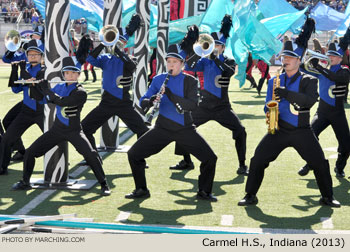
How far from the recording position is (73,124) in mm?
9344

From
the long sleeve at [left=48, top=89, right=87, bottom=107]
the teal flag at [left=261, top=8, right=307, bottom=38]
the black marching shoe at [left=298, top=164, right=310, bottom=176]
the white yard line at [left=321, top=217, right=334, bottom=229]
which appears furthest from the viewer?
the teal flag at [left=261, top=8, right=307, bottom=38]

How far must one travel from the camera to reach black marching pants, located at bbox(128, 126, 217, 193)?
29.4ft

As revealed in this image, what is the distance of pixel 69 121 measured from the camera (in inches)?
367

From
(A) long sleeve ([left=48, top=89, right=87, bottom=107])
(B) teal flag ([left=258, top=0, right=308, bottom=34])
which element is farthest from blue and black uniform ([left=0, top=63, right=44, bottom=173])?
(B) teal flag ([left=258, top=0, right=308, bottom=34])

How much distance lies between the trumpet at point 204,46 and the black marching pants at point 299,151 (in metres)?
1.60

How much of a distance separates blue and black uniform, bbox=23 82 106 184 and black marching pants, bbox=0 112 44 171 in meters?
1.19

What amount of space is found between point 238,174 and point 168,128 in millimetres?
2336

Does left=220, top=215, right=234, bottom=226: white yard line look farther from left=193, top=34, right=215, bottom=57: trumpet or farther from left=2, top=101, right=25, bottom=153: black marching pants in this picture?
left=2, top=101, right=25, bottom=153: black marching pants

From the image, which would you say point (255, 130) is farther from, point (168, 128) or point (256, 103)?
point (168, 128)

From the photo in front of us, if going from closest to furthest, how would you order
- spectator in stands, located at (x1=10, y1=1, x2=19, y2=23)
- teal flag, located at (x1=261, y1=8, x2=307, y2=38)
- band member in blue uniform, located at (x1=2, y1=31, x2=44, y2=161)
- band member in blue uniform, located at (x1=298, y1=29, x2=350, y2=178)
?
band member in blue uniform, located at (x1=298, y1=29, x2=350, y2=178), band member in blue uniform, located at (x1=2, y1=31, x2=44, y2=161), teal flag, located at (x1=261, y1=8, x2=307, y2=38), spectator in stands, located at (x1=10, y1=1, x2=19, y2=23)

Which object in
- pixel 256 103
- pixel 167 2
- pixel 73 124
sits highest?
pixel 167 2

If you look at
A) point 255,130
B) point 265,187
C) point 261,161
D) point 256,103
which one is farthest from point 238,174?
point 256,103

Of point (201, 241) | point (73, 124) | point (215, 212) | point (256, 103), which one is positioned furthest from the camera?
point (256, 103)

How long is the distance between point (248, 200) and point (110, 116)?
118 inches
